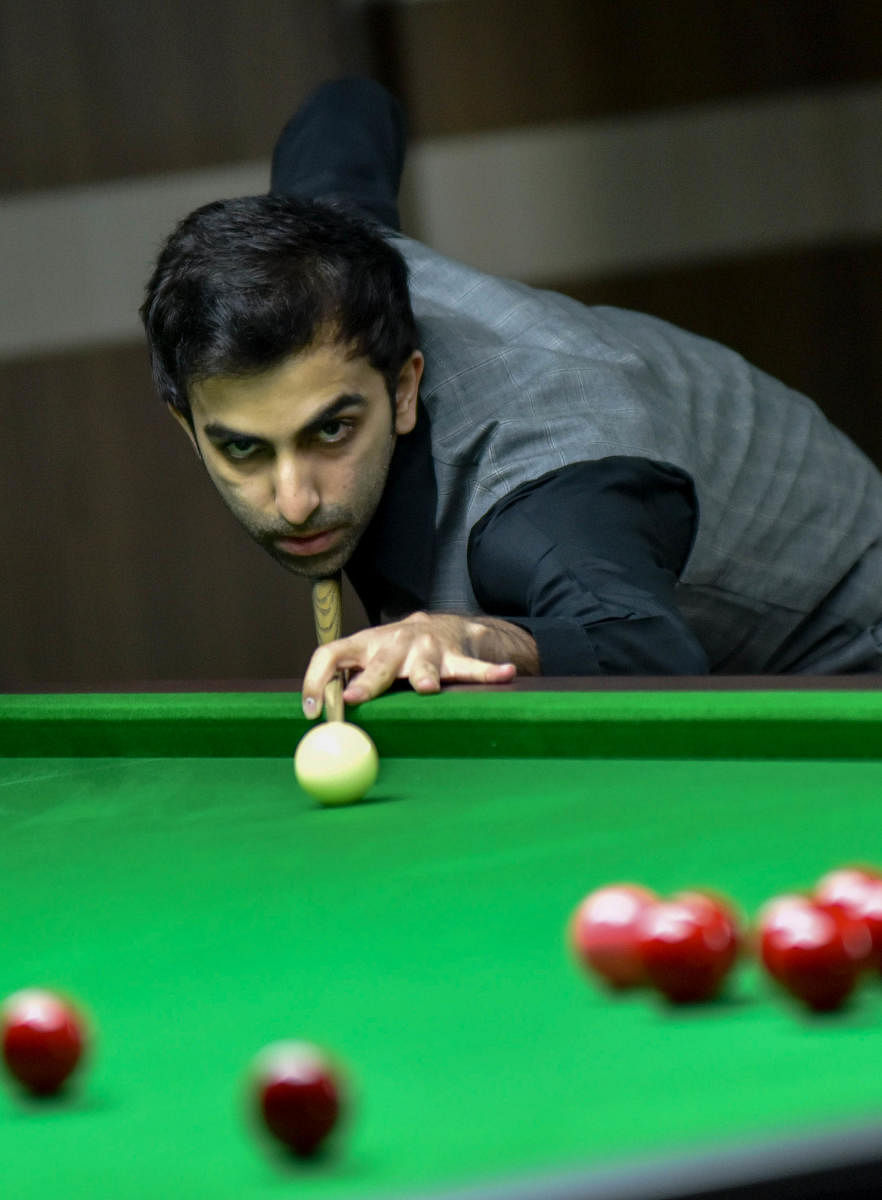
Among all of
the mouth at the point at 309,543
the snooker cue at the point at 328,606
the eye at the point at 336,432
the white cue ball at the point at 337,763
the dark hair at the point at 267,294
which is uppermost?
the dark hair at the point at 267,294

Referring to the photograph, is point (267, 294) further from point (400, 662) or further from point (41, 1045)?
point (41, 1045)

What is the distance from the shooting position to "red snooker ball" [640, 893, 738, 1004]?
101cm

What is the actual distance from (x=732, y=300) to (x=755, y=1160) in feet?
17.5

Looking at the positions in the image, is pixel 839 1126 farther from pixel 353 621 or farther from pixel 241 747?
pixel 353 621

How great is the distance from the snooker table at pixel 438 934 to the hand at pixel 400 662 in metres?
0.04

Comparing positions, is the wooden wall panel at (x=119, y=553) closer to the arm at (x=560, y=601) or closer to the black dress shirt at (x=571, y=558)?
the black dress shirt at (x=571, y=558)

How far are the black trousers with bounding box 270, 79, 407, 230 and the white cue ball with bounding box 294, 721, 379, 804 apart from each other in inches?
68.6

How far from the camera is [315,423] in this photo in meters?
2.60

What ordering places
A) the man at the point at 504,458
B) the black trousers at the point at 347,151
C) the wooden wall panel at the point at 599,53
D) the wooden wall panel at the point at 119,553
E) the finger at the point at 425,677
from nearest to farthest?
the finger at the point at 425,677
the man at the point at 504,458
the black trousers at the point at 347,151
the wooden wall panel at the point at 599,53
the wooden wall panel at the point at 119,553

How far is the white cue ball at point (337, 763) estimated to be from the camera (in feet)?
5.92

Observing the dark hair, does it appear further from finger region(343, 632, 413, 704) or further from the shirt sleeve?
finger region(343, 632, 413, 704)

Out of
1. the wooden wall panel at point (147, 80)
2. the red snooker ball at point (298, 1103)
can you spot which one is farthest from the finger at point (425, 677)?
the wooden wall panel at point (147, 80)

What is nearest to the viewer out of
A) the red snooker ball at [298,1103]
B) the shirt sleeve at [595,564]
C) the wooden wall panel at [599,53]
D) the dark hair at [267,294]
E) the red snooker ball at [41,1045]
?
the red snooker ball at [298,1103]

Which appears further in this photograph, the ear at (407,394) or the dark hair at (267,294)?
the ear at (407,394)
